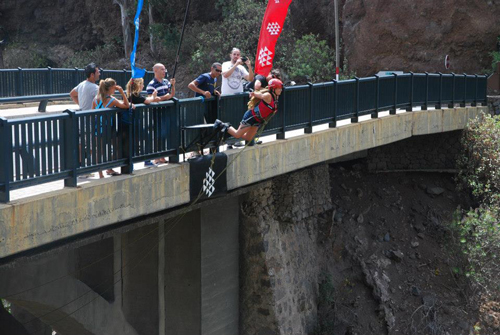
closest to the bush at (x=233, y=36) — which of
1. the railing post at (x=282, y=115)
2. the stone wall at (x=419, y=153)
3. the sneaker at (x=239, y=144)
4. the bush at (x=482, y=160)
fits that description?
the stone wall at (x=419, y=153)

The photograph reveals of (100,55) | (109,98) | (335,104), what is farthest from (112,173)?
(100,55)

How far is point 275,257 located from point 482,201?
8922 millimetres

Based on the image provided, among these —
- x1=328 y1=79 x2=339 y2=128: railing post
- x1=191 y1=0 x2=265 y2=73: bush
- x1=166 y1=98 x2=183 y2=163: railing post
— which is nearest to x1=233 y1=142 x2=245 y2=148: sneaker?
x1=166 y1=98 x2=183 y2=163: railing post

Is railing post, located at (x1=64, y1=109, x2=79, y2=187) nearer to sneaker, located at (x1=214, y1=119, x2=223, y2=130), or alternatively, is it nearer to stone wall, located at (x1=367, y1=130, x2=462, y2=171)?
sneaker, located at (x1=214, y1=119, x2=223, y2=130)

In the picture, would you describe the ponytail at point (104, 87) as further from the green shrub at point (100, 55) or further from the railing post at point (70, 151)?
the green shrub at point (100, 55)

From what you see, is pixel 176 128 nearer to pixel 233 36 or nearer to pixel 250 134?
pixel 250 134

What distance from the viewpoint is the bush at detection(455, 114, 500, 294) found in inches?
758

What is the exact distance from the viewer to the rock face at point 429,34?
1180 inches

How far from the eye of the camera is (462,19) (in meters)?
30.1

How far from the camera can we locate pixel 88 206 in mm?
8734

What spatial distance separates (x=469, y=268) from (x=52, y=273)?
11597 millimetres

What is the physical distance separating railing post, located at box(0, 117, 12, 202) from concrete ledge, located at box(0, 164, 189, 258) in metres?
0.13

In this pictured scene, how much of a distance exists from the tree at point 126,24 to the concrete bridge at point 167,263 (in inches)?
838

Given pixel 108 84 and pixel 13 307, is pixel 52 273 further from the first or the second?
pixel 13 307
